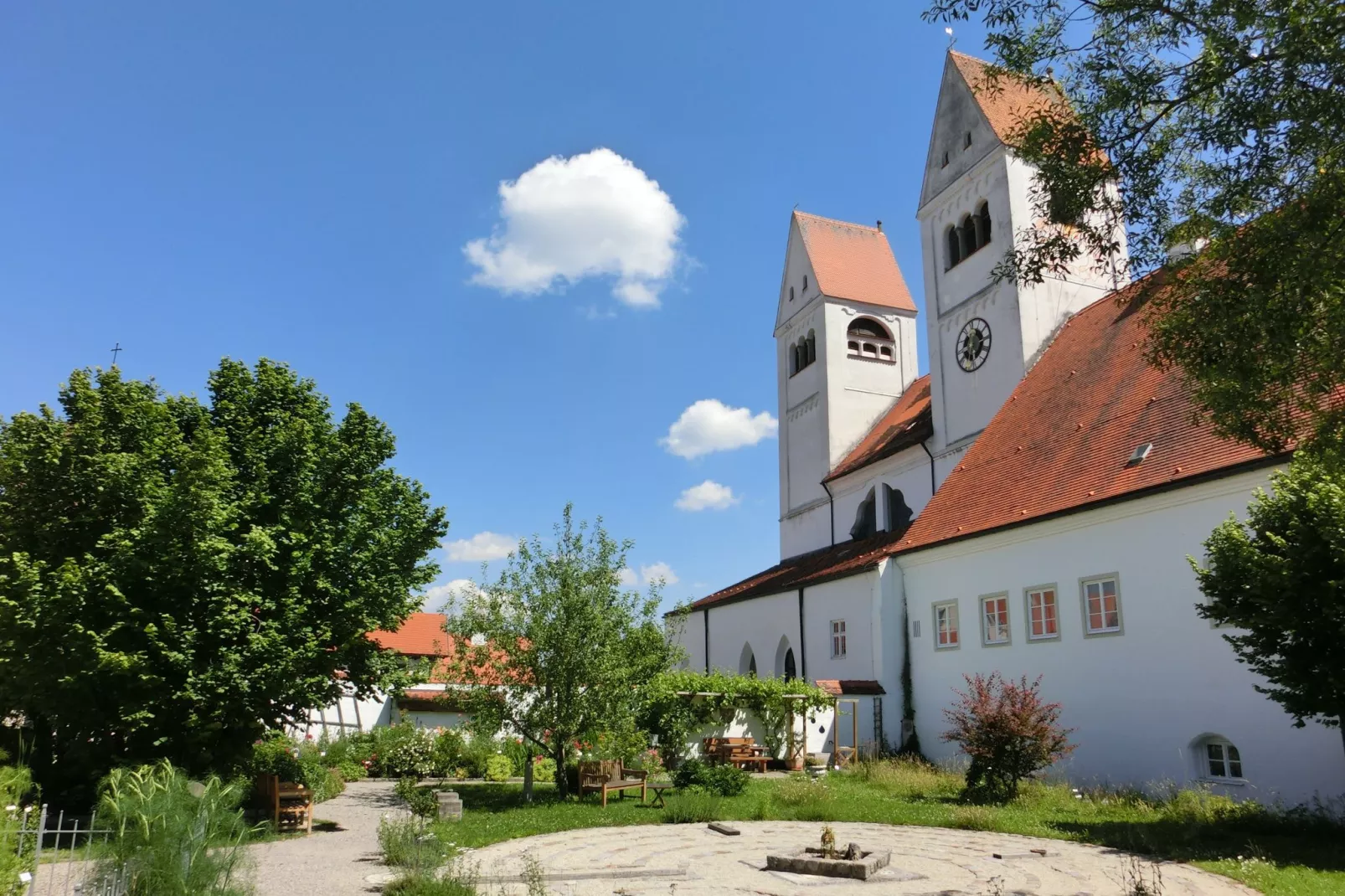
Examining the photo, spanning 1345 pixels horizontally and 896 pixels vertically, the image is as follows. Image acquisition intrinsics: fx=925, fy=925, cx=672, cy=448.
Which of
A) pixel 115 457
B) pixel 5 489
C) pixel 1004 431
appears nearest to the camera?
pixel 115 457

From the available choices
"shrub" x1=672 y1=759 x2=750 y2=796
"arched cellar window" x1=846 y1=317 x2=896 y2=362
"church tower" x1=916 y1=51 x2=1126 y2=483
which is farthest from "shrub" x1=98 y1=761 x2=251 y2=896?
"arched cellar window" x1=846 y1=317 x2=896 y2=362

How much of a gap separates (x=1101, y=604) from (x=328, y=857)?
15.3 meters

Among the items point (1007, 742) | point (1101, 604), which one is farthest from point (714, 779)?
point (1101, 604)

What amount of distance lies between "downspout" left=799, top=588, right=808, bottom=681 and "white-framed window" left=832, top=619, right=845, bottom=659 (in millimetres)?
1932

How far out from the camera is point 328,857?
1290 centimetres

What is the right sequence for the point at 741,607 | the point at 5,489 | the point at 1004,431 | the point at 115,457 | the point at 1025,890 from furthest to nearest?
the point at 741,607
the point at 1004,431
the point at 5,489
the point at 115,457
the point at 1025,890

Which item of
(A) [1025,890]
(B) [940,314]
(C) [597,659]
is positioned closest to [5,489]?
(C) [597,659]

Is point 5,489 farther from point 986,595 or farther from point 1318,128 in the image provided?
point 986,595

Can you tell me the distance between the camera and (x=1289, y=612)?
12344 mm

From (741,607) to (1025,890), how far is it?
26722mm

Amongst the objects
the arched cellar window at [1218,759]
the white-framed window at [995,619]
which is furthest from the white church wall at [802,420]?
the arched cellar window at [1218,759]

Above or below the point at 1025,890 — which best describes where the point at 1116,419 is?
above

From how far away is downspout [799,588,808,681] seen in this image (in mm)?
30656

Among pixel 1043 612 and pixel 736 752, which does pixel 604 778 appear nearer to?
pixel 736 752
